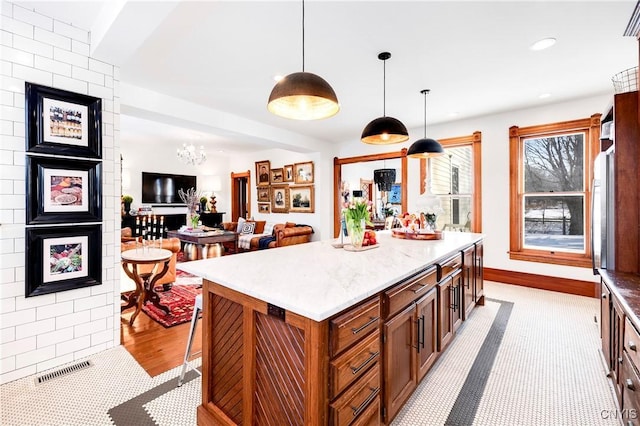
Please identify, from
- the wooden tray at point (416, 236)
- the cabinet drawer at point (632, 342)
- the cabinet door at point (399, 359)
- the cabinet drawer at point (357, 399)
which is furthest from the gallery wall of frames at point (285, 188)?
the cabinet drawer at point (632, 342)

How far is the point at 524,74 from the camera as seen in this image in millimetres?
3395

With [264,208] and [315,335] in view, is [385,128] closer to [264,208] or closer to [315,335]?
[315,335]

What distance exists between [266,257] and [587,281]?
15.4 feet

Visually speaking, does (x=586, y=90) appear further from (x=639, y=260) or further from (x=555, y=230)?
(x=639, y=260)

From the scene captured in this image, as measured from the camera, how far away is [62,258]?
2371 millimetres

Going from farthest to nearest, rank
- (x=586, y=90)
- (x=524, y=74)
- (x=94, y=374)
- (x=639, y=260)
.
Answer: (x=586, y=90) < (x=524, y=74) < (x=94, y=374) < (x=639, y=260)

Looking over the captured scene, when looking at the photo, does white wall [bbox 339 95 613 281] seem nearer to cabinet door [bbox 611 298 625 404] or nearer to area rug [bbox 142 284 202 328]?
cabinet door [bbox 611 298 625 404]

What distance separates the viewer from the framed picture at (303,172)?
7238 millimetres

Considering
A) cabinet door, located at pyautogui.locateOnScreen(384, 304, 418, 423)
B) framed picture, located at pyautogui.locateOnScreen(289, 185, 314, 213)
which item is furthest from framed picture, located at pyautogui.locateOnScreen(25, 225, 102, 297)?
framed picture, located at pyautogui.locateOnScreen(289, 185, 314, 213)

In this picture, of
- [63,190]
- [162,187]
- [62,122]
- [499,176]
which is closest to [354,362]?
[63,190]

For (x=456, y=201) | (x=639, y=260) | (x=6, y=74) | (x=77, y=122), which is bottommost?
(x=639, y=260)

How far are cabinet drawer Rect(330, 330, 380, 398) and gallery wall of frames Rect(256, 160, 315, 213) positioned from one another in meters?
5.85

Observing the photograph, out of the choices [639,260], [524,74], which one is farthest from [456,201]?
[639,260]

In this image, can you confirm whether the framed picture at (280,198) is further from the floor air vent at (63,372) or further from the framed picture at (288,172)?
the floor air vent at (63,372)
